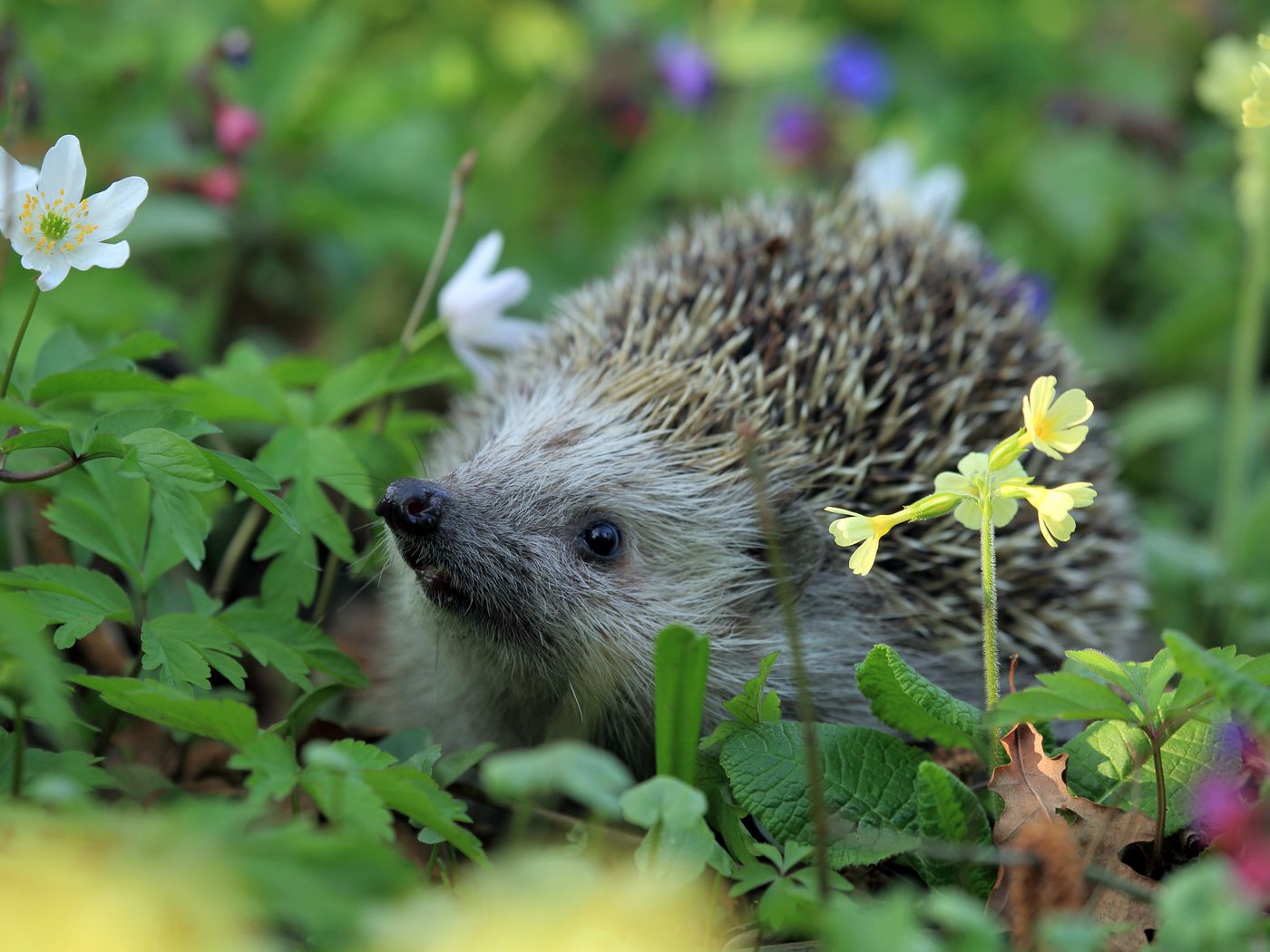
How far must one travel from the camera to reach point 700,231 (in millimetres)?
2982

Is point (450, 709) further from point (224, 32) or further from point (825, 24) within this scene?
point (825, 24)

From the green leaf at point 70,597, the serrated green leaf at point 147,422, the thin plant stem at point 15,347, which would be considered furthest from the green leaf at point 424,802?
the thin plant stem at point 15,347

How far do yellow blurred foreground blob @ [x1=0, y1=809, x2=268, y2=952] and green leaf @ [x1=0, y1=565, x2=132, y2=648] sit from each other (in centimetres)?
52

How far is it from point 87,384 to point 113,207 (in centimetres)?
27

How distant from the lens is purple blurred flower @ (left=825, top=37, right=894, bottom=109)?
4371mm

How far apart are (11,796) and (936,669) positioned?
1.63 metres

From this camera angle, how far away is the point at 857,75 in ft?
14.3

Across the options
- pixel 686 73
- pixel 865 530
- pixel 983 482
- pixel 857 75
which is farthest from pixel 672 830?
pixel 857 75

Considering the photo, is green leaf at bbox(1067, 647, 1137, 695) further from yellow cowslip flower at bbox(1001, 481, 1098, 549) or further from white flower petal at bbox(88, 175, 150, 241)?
white flower petal at bbox(88, 175, 150, 241)

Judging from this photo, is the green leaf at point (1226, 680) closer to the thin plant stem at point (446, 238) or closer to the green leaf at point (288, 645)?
the green leaf at point (288, 645)

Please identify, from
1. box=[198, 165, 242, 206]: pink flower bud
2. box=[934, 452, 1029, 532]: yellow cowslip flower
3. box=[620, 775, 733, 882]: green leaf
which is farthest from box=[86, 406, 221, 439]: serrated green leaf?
box=[198, 165, 242, 206]: pink flower bud

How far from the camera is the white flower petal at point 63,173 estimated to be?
5.97 ft

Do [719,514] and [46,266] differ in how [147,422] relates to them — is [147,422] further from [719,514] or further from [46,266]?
[719,514]

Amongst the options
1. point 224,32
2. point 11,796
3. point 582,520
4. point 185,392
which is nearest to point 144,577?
point 185,392
